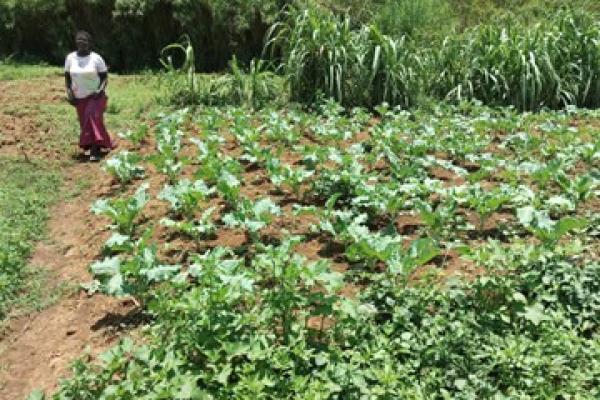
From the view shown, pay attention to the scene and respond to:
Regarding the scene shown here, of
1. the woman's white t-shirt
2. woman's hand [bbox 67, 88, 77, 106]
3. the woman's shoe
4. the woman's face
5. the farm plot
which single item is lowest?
the woman's shoe

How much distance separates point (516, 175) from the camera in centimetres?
618

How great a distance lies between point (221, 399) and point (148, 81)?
895 centimetres

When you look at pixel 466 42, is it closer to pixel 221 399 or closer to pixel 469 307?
pixel 469 307

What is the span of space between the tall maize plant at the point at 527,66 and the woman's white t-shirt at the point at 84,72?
479 centimetres

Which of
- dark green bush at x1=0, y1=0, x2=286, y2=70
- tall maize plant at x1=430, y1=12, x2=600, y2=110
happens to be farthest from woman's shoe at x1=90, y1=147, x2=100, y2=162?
dark green bush at x1=0, y1=0, x2=286, y2=70

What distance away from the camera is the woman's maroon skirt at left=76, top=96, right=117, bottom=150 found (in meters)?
7.91

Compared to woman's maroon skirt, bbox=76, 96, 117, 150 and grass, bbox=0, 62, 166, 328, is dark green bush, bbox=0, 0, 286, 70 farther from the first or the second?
woman's maroon skirt, bbox=76, 96, 117, 150

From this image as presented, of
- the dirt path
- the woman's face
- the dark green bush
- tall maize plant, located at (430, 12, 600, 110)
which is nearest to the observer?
the dirt path

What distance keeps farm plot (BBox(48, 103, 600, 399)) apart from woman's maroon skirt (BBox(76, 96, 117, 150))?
1479 millimetres

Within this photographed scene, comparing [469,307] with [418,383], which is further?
[469,307]

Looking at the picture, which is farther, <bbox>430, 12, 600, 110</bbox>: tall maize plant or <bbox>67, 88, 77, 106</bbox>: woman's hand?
<bbox>430, 12, 600, 110</bbox>: tall maize plant

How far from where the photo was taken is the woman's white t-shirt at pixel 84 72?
25.5ft

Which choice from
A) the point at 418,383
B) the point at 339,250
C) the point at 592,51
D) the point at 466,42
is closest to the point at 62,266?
the point at 339,250

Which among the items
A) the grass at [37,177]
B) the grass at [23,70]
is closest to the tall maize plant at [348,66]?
the grass at [37,177]
